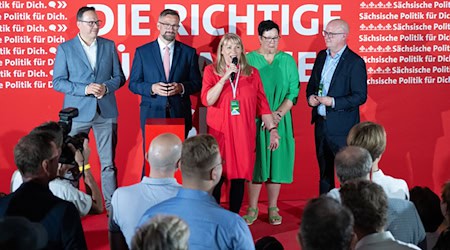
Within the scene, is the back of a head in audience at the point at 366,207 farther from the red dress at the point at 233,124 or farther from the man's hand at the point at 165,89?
the man's hand at the point at 165,89

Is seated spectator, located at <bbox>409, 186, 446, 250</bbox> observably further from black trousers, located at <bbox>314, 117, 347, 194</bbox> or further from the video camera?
black trousers, located at <bbox>314, 117, 347, 194</bbox>

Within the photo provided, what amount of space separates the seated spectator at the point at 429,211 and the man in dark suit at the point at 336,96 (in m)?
2.11

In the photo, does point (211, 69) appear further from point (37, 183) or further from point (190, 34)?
point (37, 183)

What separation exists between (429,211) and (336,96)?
2.32 metres

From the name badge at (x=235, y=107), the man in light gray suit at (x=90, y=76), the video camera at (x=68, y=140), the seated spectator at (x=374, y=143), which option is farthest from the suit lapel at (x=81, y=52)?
the seated spectator at (x=374, y=143)

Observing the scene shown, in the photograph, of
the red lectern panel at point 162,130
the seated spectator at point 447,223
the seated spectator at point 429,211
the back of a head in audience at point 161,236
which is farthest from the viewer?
the red lectern panel at point 162,130

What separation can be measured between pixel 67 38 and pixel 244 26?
151cm

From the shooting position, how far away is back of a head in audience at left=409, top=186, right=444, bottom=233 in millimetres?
4324

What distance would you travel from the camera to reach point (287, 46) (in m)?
7.50

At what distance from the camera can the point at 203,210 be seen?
3475 millimetres

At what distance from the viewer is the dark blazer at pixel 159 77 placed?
6.74m

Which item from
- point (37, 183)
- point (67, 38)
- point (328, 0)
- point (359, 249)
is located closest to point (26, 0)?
point (67, 38)

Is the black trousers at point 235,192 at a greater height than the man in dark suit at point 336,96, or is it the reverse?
the man in dark suit at point 336,96

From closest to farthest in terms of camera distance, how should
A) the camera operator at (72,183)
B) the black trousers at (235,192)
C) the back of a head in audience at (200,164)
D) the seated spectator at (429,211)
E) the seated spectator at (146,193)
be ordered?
the back of a head in audience at (200,164)
the seated spectator at (146,193)
the camera operator at (72,183)
the seated spectator at (429,211)
the black trousers at (235,192)
